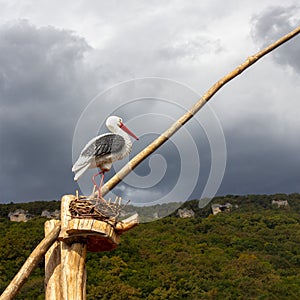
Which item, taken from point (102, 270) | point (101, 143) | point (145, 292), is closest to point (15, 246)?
point (102, 270)

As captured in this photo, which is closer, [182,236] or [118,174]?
[118,174]

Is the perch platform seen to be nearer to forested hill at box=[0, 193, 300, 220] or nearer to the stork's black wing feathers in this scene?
the stork's black wing feathers

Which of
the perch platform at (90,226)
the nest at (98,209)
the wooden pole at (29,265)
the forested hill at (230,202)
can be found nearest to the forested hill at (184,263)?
the forested hill at (230,202)

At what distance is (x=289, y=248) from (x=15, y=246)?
29.0m

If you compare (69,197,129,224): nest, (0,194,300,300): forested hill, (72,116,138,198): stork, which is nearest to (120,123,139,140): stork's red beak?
(72,116,138,198): stork

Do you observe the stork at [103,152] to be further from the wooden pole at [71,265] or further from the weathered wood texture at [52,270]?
the weathered wood texture at [52,270]

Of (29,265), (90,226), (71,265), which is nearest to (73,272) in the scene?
(71,265)

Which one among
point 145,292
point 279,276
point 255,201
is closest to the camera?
point 145,292

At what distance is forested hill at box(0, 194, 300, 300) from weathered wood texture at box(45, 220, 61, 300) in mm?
38299

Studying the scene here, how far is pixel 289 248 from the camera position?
67938 mm

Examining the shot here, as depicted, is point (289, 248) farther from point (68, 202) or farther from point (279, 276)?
point (68, 202)

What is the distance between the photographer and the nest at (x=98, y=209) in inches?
313

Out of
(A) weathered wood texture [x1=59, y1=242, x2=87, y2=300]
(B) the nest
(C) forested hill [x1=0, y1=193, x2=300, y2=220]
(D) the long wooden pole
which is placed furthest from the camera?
(C) forested hill [x1=0, y1=193, x2=300, y2=220]

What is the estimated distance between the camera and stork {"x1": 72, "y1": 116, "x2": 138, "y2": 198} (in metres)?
8.66
